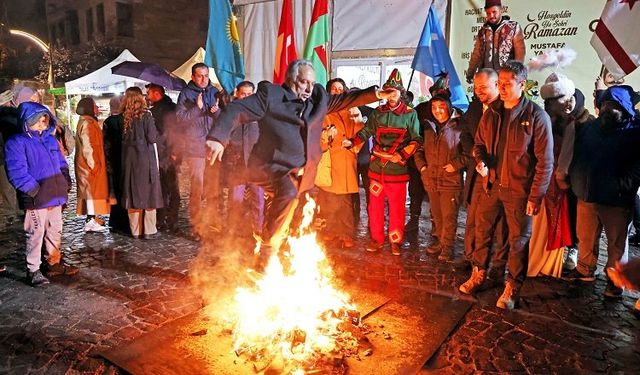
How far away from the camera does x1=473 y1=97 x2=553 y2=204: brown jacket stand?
4805 mm

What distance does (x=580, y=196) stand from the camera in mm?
5609

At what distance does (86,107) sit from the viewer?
24.6 ft

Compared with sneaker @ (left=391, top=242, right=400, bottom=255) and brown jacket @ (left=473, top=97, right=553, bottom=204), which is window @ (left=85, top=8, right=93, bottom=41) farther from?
brown jacket @ (left=473, top=97, right=553, bottom=204)

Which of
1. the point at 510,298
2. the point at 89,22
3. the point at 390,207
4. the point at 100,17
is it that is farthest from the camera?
the point at 89,22

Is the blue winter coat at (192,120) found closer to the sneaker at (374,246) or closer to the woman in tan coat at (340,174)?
the woman in tan coat at (340,174)

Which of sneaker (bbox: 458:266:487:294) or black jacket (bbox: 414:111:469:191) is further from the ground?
black jacket (bbox: 414:111:469:191)

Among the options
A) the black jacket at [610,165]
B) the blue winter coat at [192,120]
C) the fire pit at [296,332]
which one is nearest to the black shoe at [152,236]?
the blue winter coat at [192,120]

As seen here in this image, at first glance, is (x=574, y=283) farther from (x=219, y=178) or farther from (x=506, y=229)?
(x=219, y=178)

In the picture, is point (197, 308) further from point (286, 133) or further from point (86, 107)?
point (86, 107)

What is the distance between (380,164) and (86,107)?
486 centimetres

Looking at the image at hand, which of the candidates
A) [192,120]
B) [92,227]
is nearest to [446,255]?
[192,120]

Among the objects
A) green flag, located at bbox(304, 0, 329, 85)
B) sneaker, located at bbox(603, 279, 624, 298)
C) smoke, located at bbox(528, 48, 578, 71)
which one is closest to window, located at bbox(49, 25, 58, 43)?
green flag, located at bbox(304, 0, 329, 85)

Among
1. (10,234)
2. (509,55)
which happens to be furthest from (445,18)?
(10,234)

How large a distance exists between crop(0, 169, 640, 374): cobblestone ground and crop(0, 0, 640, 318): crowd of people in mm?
339
